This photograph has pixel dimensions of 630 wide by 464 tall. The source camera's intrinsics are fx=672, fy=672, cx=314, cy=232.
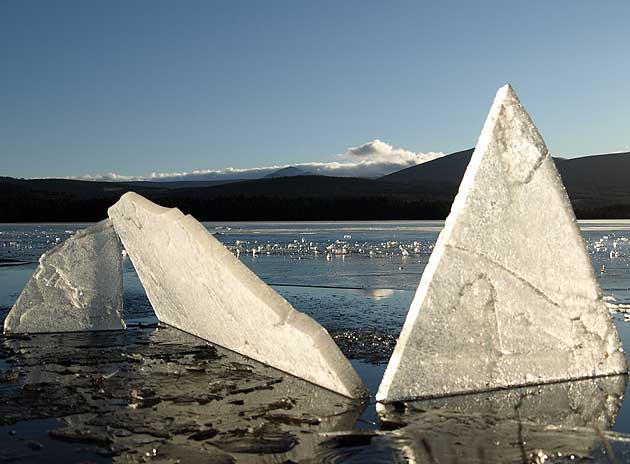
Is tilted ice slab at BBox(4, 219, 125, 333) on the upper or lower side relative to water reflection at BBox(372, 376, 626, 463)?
upper

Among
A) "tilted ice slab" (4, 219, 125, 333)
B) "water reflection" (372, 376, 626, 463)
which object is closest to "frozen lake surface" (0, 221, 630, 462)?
"water reflection" (372, 376, 626, 463)

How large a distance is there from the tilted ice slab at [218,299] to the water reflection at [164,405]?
0.15 metres

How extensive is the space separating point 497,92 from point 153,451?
3381 mm

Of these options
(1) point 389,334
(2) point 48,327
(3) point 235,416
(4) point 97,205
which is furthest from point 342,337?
(4) point 97,205

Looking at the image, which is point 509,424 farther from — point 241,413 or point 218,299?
point 218,299

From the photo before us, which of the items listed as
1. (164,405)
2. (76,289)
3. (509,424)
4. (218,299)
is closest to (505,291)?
(509,424)

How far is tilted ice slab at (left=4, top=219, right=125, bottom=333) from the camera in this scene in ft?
22.7

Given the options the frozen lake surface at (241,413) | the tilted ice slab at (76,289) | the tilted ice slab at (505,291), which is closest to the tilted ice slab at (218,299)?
the frozen lake surface at (241,413)

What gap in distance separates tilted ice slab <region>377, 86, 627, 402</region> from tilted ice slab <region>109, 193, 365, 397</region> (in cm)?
47

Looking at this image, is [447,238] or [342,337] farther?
[342,337]

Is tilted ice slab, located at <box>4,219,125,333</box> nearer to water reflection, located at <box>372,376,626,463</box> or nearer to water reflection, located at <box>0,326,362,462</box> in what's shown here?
water reflection, located at <box>0,326,362,462</box>

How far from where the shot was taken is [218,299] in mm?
5312

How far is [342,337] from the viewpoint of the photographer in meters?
6.27

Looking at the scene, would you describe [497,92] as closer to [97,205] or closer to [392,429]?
[392,429]
